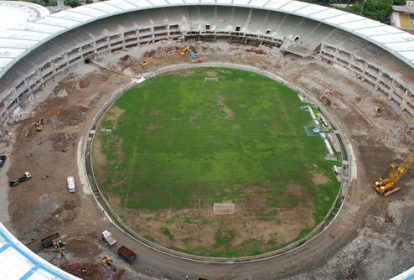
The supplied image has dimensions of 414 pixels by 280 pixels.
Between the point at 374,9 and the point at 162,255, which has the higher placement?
the point at 374,9

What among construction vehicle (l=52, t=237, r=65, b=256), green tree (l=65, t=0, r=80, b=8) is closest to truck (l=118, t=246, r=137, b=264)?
construction vehicle (l=52, t=237, r=65, b=256)

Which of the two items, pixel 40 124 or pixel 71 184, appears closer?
pixel 71 184

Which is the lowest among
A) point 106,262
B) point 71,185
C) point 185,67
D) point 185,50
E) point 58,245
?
point 106,262

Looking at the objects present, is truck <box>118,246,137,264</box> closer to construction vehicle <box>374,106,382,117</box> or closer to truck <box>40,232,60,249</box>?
truck <box>40,232,60,249</box>

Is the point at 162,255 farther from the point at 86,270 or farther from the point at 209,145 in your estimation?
the point at 209,145

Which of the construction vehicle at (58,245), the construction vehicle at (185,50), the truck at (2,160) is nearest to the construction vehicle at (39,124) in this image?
the truck at (2,160)

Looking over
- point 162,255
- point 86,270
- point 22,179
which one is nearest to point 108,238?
point 86,270
